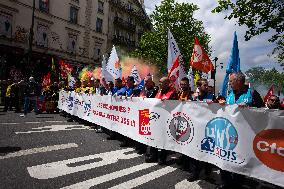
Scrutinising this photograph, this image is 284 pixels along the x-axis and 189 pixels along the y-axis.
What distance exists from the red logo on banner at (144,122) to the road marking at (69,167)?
0.66 meters

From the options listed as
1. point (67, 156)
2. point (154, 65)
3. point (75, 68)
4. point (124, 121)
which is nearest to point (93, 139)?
point (124, 121)

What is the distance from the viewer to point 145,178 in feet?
18.6

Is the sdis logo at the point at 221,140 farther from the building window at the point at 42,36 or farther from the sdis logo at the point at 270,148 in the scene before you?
the building window at the point at 42,36

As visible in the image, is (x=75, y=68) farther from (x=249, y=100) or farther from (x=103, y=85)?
(x=249, y=100)

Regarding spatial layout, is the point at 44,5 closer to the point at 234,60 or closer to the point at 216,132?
the point at 234,60

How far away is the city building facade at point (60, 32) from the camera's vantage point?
26.6m

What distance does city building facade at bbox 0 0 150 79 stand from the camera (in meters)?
26.6

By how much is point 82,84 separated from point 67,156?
707 cm

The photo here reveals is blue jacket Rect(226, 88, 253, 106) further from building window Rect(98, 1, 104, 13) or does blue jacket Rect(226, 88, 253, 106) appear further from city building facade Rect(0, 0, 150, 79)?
building window Rect(98, 1, 104, 13)

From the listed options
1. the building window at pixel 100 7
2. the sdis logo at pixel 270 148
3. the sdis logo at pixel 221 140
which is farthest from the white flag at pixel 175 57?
the building window at pixel 100 7

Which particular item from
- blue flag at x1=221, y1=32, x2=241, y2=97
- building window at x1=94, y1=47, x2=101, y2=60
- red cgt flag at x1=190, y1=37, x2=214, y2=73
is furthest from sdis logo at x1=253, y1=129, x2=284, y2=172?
building window at x1=94, y1=47, x2=101, y2=60

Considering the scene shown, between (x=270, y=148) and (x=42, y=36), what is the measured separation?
95.0ft

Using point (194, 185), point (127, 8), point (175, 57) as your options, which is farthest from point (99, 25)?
point (194, 185)

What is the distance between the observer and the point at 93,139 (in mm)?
9320
